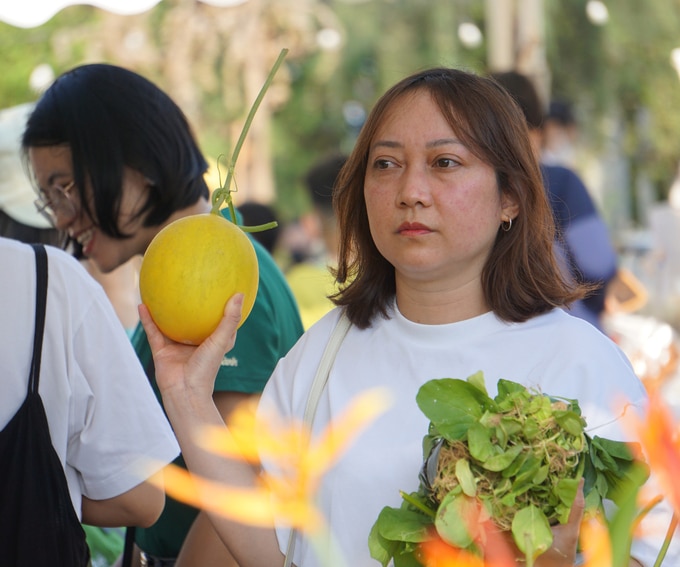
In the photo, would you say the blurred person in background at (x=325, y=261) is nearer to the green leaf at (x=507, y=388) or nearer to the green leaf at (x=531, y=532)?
the green leaf at (x=507, y=388)

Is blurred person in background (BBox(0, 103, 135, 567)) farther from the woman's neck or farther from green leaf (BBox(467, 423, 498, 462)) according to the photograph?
green leaf (BBox(467, 423, 498, 462))

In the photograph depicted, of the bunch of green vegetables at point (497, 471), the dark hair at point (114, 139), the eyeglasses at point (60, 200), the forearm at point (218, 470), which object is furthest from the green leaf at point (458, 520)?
the eyeglasses at point (60, 200)

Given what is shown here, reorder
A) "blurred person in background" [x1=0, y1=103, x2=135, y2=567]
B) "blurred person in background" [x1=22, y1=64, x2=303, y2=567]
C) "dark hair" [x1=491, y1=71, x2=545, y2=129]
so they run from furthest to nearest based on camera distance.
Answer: "dark hair" [x1=491, y1=71, x2=545, y2=129]
"blurred person in background" [x1=0, y1=103, x2=135, y2=567]
"blurred person in background" [x1=22, y1=64, x2=303, y2=567]

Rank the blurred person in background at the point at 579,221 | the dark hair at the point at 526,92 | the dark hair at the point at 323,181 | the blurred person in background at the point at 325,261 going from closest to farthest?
the blurred person in background at the point at 579,221, the dark hair at the point at 526,92, the blurred person in background at the point at 325,261, the dark hair at the point at 323,181

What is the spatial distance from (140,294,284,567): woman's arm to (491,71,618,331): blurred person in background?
1795mm

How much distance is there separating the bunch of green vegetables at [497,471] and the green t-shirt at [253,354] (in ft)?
3.04

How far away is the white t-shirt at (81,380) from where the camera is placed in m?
1.83

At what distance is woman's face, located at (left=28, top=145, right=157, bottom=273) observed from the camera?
237 cm

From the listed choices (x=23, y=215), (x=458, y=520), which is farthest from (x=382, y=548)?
(x=23, y=215)

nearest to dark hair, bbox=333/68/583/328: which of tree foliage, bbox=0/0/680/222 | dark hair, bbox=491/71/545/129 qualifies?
dark hair, bbox=491/71/545/129

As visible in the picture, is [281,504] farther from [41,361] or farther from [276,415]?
[41,361]

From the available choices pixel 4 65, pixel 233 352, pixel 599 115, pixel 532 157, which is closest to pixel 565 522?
pixel 532 157

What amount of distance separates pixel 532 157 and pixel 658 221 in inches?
200

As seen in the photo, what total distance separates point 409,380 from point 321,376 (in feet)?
0.59
